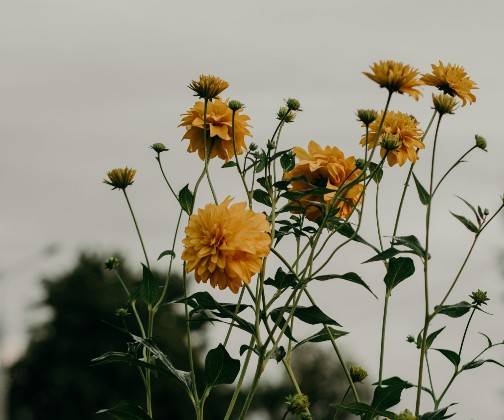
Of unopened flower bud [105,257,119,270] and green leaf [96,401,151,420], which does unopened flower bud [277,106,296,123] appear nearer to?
unopened flower bud [105,257,119,270]

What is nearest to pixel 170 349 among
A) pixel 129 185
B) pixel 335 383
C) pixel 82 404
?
pixel 82 404

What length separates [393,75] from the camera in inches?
96.0

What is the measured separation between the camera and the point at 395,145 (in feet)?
8.59

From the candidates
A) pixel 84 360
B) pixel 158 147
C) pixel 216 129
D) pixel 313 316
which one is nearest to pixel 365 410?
pixel 313 316

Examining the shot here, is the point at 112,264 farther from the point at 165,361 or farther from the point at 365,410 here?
the point at 365,410

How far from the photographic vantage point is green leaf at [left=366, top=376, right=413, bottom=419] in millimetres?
2537

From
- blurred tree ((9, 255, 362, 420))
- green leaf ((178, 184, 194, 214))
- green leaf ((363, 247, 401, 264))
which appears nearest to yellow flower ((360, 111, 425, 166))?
green leaf ((363, 247, 401, 264))

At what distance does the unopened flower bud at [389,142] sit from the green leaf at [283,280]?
0.43m

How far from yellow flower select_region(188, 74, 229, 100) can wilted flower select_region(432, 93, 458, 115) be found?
23.4 inches

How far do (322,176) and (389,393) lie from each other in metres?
0.64

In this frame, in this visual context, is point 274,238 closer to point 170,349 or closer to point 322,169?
point 322,169

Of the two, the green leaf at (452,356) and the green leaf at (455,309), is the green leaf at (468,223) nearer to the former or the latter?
the green leaf at (455,309)

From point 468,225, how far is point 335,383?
34.8 metres

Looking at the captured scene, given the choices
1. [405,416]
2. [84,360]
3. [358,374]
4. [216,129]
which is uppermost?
[84,360]
